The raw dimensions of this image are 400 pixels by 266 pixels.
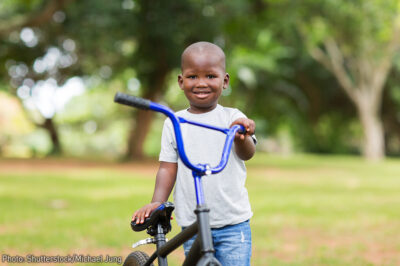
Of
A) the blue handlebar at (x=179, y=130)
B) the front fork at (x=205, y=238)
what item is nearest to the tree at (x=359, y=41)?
the blue handlebar at (x=179, y=130)

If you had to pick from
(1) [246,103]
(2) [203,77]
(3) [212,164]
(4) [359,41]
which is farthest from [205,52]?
(1) [246,103]

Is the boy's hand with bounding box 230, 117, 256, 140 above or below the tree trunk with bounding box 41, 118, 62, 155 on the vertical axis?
below

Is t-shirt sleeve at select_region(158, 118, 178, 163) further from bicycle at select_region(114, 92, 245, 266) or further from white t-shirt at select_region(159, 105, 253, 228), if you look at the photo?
bicycle at select_region(114, 92, 245, 266)

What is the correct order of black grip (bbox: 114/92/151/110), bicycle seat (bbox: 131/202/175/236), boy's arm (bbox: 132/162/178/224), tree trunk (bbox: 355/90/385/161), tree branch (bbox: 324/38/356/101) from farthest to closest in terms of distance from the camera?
tree trunk (bbox: 355/90/385/161) → tree branch (bbox: 324/38/356/101) → boy's arm (bbox: 132/162/178/224) → bicycle seat (bbox: 131/202/175/236) → black grip (bbox: 114/92/151/110)

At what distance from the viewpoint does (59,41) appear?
79.1 feet

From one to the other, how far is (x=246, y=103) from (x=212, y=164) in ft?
104

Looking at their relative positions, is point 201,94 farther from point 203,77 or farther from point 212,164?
point 212,164

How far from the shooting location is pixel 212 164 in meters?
2.37

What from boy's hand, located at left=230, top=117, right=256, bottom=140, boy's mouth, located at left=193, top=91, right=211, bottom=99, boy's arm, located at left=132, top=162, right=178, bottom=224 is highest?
boy's mouth, located at left=193, top=91, right=211, bottom=99

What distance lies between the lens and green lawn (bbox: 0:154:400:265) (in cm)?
555

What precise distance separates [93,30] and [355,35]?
1350 cm

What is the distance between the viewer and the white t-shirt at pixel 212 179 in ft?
7.72

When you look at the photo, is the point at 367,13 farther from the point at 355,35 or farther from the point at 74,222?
the point at 74,222

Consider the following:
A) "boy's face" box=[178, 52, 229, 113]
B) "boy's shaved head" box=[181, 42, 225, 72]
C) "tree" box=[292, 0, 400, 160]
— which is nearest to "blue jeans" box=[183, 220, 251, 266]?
"boy's face" box=[178, 52, 229, 113]
